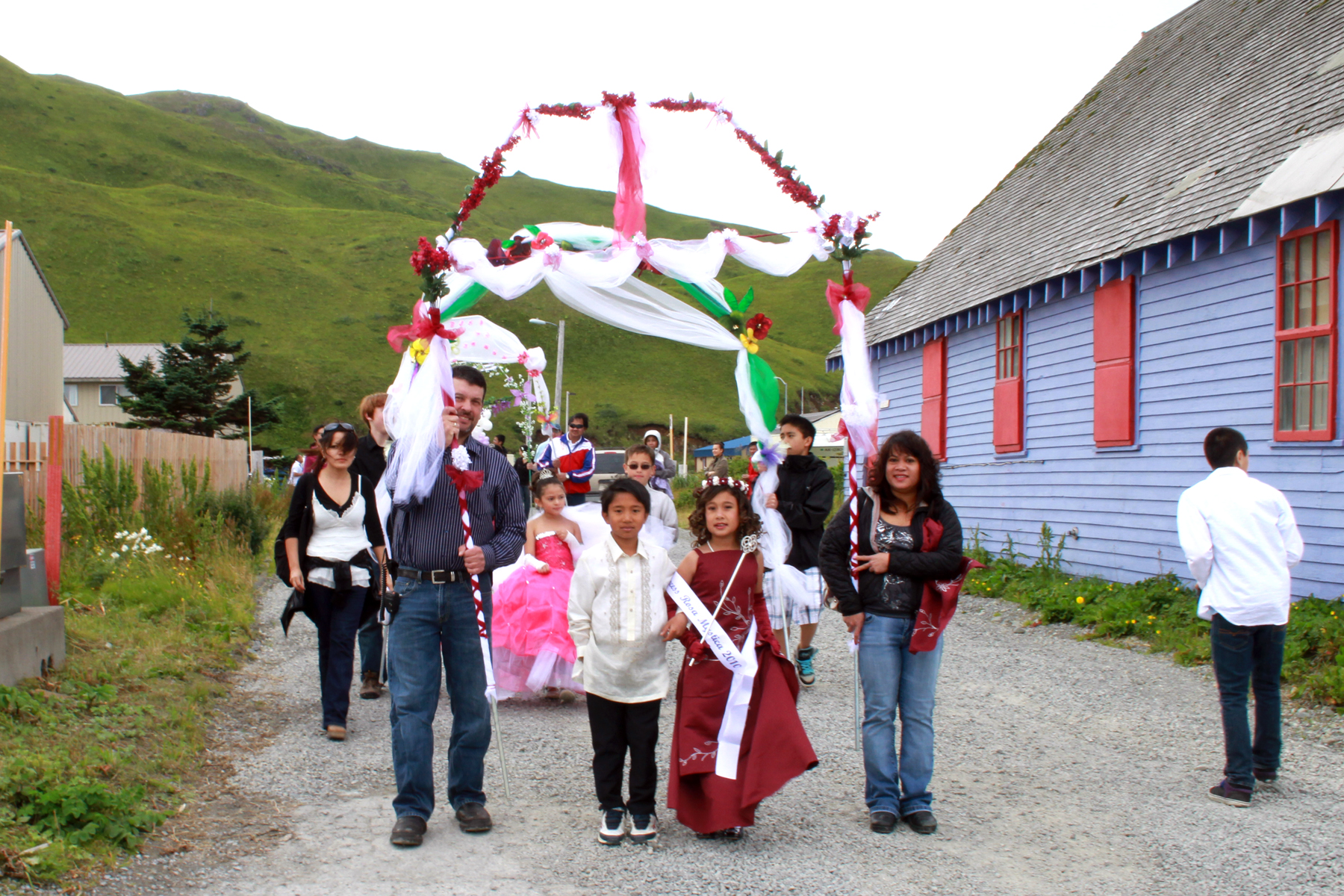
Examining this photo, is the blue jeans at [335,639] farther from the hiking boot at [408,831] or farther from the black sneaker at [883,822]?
the black sneaker at [883,822]

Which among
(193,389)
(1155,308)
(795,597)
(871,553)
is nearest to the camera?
(871,553)

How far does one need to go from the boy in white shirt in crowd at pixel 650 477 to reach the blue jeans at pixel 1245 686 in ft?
11.3

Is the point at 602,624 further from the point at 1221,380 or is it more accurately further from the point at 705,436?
the point at 705,436

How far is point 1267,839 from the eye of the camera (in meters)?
4.46

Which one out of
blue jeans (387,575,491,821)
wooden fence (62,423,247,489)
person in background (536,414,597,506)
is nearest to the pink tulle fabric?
blue jeans (387,575,491,821)

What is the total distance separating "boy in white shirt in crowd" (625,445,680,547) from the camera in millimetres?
7410

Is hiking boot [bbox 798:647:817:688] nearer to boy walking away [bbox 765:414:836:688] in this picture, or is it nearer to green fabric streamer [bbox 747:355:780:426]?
boy walking away [bbox 765:414:836:688]

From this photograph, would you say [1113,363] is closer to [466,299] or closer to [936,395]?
[936,395]

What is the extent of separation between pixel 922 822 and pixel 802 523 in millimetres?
3232

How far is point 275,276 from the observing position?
84812 millimetres

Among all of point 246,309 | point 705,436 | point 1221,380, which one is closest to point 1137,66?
point 1221,380

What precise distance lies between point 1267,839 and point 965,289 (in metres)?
11.1

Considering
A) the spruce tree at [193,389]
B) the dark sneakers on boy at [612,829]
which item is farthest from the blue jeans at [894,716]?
the spruce tree at [193,389]

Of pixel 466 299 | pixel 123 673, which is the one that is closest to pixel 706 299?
pixel 466 299
